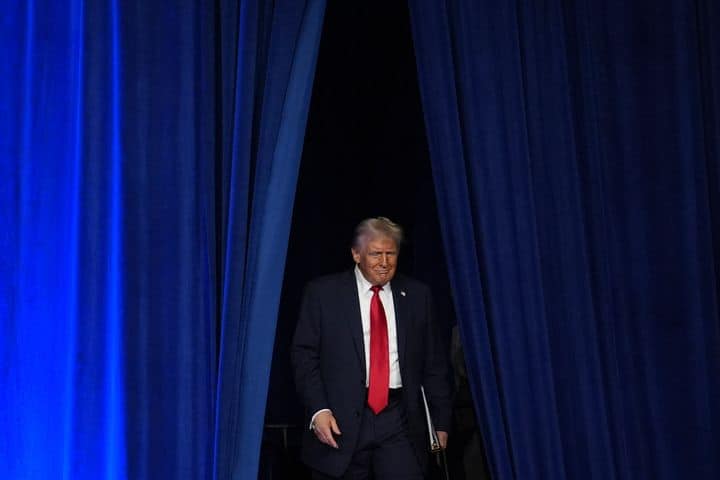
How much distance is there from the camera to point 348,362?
11.7 feet

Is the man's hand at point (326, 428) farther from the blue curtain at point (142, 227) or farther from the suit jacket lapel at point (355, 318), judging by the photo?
the blue curtain at point (142, 227)

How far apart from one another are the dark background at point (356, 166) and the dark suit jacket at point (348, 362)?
1617 millimetres

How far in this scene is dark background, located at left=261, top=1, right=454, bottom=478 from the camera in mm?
5273

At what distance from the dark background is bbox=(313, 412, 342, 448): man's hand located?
1804mm

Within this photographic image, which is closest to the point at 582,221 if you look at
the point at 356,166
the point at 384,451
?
the point at 384,451

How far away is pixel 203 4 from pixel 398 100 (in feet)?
8.47

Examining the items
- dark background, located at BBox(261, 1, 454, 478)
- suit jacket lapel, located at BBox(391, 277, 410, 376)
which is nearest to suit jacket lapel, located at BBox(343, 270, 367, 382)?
suit jacket lapel, located at BBox(391, 277, 410, 376)

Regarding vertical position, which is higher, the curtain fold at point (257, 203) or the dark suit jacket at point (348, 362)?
the curtain fold at point (257, 203)

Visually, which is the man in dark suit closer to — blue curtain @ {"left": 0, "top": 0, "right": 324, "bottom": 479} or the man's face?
the man's face

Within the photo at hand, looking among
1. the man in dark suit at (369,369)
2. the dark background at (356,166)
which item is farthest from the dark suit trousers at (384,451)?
the dark background at (356,166)

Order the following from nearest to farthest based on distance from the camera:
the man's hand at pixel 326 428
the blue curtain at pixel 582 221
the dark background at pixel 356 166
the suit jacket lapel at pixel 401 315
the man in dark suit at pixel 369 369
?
the blue curtain at pixel 582 221 → the man's hand at pixel 326 428 → the man in dark suit at pixel 369 369 → the suit jacket lapel at pixel 401 315 → the dark background at pixel 356 166

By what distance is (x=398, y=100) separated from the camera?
5516 millimetres

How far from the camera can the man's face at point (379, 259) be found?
3633 mm

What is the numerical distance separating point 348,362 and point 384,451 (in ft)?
1.24
